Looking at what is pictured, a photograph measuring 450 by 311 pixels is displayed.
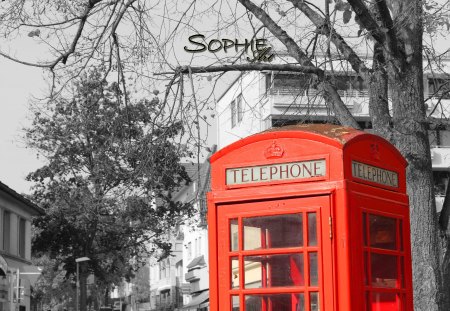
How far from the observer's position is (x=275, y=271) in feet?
22.9

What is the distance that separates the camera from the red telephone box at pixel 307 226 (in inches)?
269

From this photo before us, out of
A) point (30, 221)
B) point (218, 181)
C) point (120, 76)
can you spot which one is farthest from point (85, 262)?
point (218, 181)

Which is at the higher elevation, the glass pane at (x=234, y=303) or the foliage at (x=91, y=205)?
the foliage at (x=91, y=205)

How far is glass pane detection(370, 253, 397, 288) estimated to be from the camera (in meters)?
7.12

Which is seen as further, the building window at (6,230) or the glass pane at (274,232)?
the building window at (6,230)

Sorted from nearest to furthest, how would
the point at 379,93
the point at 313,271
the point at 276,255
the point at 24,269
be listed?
the point at 313,271 < the point at 276,255 < the point at 379,93 < the point at 24,269

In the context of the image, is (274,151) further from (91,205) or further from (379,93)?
(91,205)

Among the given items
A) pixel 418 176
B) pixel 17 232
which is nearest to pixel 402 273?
pixel 418 176

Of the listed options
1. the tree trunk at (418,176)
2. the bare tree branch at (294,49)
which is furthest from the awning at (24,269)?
the tree trunk at (418,176)

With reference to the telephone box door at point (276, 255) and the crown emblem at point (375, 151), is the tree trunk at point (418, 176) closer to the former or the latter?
the crown emblem at point (375, 151)

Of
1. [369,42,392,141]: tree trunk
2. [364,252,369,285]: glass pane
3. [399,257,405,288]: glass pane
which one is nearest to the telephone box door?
[364,252,369,285]: glass pane

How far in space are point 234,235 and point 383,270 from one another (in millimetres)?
1160

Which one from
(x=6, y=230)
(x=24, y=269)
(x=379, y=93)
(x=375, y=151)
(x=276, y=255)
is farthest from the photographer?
(x=24, y=269)

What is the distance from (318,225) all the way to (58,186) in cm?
4042
